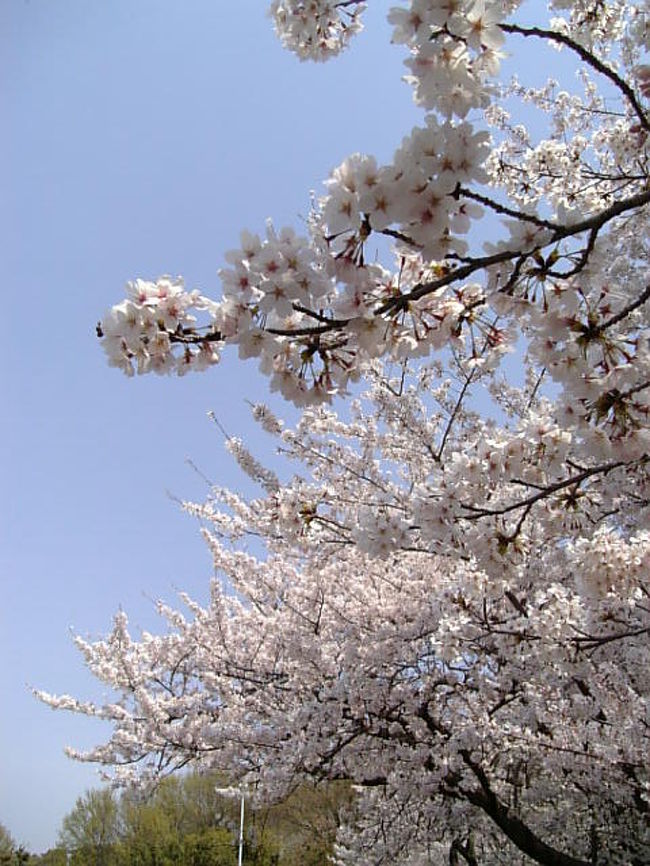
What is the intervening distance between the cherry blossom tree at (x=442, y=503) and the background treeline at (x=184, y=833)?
10.1 m

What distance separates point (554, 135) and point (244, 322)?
5.46 m

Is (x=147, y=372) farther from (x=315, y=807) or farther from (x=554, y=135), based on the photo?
(x=315, y=807)

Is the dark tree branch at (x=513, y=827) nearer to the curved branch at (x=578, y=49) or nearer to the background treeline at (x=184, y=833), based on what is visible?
the curved branch at (x=578, y=49)

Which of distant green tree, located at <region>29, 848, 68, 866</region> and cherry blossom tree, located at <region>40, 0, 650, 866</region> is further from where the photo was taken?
distant green tree, located at <region>29, 848, 68, 866</region>

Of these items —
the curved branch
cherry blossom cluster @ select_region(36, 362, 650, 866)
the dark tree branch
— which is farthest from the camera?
the dark tree branch

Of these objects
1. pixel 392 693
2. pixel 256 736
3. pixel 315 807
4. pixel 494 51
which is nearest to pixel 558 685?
pixel 392 693

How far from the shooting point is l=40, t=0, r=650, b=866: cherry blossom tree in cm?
154

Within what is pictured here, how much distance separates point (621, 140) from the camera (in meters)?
4.76

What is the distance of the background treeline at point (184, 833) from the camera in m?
18.9

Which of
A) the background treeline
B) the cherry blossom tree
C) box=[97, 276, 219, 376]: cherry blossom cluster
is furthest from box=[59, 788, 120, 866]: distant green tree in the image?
box=[97, 276, 219, 376]: cherry blossom cluster

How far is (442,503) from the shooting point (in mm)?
2525

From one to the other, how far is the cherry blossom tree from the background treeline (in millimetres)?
10057

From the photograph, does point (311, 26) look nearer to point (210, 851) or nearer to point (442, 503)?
point (442, 503)

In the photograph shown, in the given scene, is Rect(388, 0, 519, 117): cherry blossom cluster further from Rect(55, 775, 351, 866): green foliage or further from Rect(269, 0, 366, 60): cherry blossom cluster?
Rect(55, 775, 351, 866): green foliage
